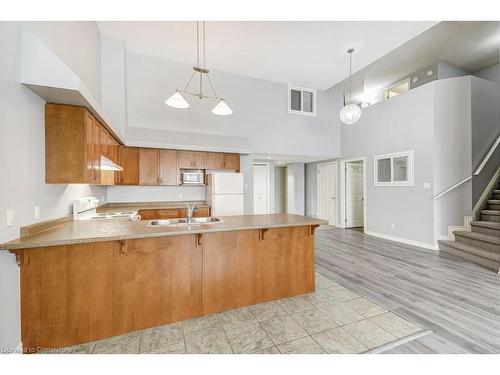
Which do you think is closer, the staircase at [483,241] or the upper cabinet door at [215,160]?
the staircase at [483,241]

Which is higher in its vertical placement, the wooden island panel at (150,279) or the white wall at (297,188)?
the white wall at (297,188)

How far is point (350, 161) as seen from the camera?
6.63 meters

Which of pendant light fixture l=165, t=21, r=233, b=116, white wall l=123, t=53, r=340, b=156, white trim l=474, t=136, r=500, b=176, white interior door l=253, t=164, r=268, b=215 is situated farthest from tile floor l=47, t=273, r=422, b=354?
white interior door l=253, t=164, r=268, b=215

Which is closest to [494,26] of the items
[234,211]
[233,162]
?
[233,162]

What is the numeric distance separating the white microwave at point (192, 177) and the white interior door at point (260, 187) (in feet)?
8.99

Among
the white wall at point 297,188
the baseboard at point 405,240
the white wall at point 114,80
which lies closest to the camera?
the white wall at point 114,80

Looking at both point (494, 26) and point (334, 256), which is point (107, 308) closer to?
point (334, 256)

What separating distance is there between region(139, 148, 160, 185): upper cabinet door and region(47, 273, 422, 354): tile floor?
317 centimetres

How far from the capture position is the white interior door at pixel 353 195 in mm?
6867

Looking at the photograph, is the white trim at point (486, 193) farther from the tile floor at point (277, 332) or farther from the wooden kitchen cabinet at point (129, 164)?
the wooden kitchen cabinet at point (129, 164)

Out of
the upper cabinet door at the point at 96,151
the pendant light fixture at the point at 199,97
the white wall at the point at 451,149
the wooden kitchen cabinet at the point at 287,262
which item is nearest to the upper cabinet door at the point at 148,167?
the pendant light fixture at the point at 199,97

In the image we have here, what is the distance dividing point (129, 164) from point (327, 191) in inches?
231
